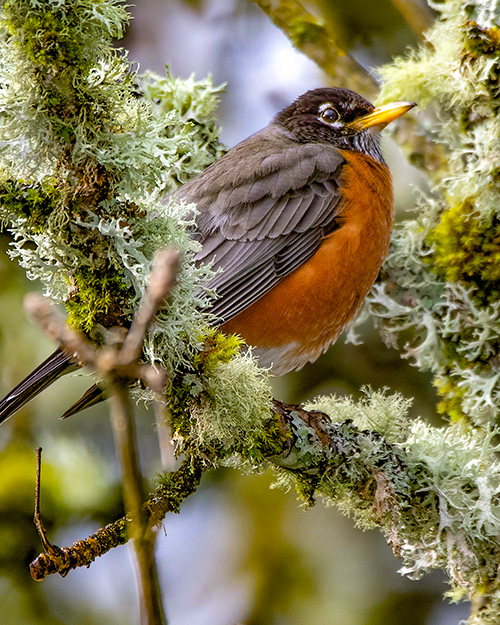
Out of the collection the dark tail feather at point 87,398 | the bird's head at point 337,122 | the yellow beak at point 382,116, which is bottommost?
the dark tail feather at point 87,398

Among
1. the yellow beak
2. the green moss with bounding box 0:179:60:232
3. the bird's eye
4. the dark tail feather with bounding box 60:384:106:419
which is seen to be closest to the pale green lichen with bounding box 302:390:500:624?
the dark tail feather with bounding box 60:384:106:419

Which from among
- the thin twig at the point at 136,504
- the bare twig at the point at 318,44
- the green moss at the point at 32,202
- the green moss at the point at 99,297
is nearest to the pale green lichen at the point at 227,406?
the green moss at the point at 99,297

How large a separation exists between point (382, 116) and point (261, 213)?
0.89 metres

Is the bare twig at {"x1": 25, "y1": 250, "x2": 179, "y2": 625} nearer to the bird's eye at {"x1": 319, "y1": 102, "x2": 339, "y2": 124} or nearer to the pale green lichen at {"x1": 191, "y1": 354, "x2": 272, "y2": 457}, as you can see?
the pale green lichen at {"x1": 191, "y1": 354, "x2": 272, "y2": 457}

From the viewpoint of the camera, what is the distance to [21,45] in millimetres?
1957

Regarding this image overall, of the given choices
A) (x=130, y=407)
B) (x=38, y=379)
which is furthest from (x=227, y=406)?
(x=130, y=407)

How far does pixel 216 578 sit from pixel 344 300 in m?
2.11

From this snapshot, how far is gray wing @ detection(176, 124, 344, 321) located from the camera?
3428mm

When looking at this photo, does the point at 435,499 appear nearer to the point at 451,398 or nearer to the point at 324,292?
the point at 451,398

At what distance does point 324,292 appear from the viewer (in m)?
3.47

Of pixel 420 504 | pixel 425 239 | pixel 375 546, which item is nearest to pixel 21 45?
pixel 420 504

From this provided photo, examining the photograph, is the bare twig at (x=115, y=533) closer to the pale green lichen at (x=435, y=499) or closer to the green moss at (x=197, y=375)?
the green moss at (x=197, y=375)

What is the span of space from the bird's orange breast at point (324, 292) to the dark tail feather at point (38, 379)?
86cm

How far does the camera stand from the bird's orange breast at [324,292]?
3.41 meters
